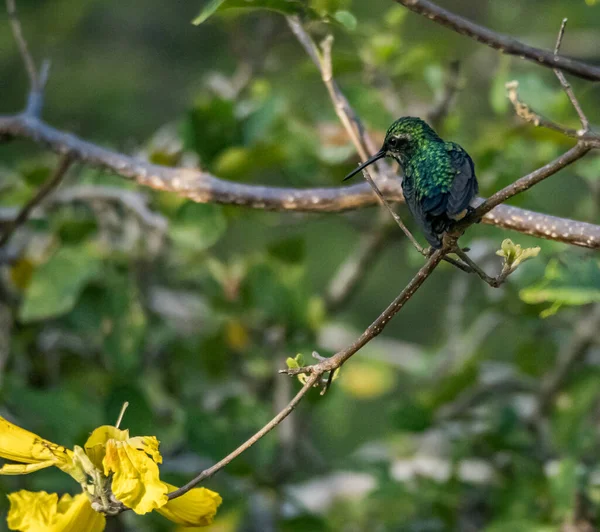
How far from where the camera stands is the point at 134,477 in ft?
1.96

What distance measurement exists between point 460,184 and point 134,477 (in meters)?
0.33

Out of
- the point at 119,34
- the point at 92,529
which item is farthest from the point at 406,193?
the point at 119,34

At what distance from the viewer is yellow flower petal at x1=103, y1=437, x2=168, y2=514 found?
588 millimetres

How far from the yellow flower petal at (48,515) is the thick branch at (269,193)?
38 centimetres

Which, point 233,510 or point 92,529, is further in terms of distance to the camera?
point 233,510

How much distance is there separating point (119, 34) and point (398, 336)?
1.50 metres

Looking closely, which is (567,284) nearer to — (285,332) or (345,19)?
(345,19)

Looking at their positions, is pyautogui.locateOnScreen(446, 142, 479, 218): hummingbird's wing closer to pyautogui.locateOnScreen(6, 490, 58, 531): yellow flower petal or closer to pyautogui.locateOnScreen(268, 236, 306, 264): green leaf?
pyautogui.locateOnScreen(6, 490, 58, 531): yellow flower petal

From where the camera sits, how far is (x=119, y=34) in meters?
2.93

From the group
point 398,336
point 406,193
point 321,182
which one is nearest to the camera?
point 406,193

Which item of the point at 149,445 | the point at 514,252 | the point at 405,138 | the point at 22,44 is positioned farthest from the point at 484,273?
the point at 22,44

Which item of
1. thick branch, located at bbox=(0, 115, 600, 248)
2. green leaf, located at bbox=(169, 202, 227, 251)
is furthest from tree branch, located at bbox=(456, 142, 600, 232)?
green leaf, located at bbox=(169, 202, 227, 251)

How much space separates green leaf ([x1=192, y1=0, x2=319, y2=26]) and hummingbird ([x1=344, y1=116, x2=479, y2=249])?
0.69 ft

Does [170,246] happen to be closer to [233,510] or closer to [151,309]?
[151,309]
